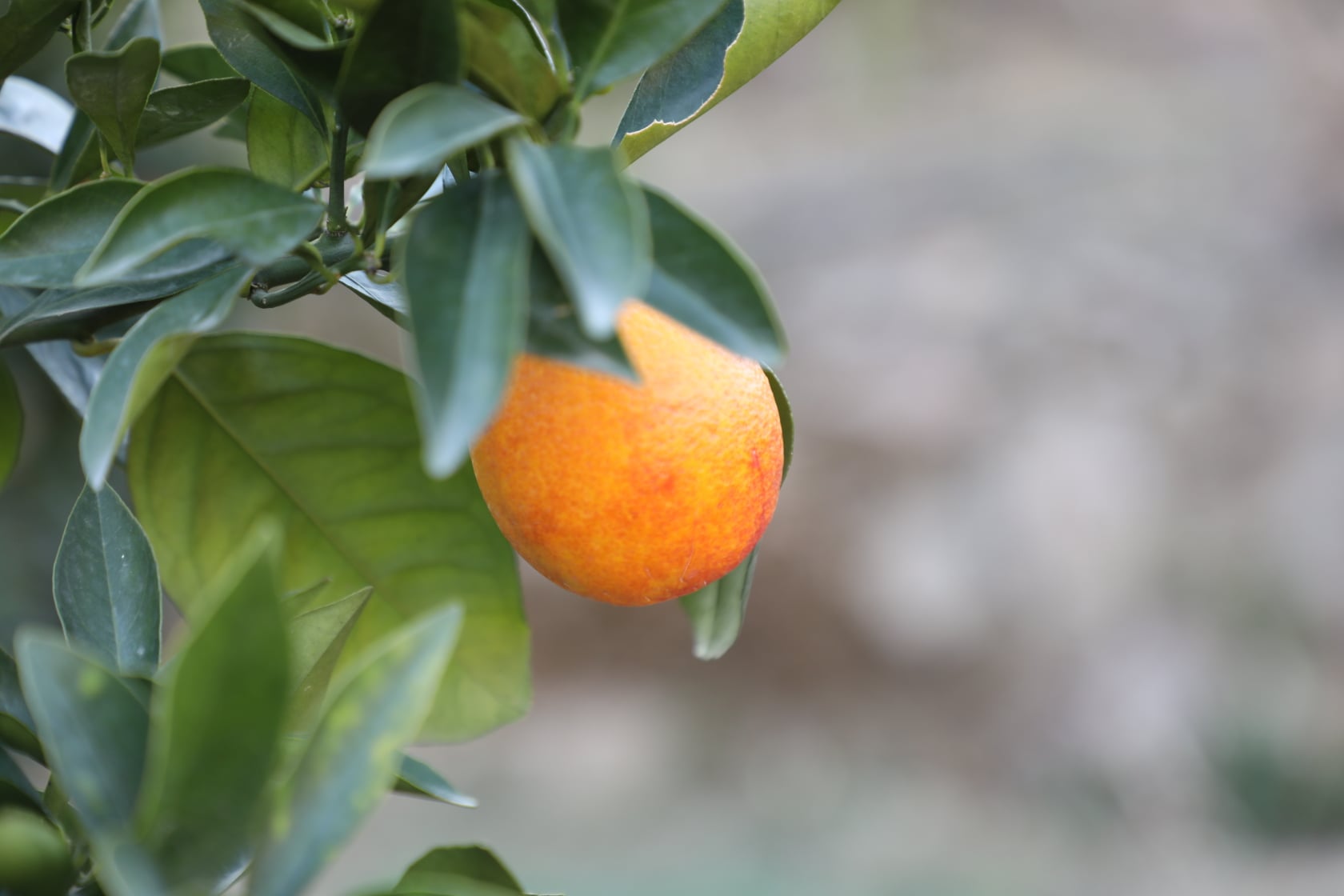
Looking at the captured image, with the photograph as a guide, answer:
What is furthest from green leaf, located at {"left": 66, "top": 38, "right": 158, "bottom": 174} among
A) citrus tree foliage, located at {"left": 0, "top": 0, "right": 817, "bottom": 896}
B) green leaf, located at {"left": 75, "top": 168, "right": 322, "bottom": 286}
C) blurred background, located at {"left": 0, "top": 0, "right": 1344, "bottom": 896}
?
blurred background, located at {"left": 0, "top": 0, "right": 1344, "bottom": 896}

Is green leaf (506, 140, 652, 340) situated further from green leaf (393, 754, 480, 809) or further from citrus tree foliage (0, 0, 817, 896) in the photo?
green leaf (393, 754, 480, 809)

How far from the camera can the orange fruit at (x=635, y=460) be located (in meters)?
0.39

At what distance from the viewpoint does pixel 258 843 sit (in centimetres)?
31

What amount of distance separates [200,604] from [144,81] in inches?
8.5

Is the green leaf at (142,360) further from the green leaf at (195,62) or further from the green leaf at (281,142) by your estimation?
the green leaf at (195,62)

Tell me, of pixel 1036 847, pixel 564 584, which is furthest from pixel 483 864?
pixel 1036 847

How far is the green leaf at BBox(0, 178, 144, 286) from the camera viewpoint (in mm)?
395

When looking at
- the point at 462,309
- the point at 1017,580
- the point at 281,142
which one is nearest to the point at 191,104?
the point at 281,142

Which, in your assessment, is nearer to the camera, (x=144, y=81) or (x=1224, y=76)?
(x=144, y=81)

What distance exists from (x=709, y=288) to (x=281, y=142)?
11.5 inches

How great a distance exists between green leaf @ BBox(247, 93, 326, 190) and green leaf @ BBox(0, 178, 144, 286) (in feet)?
0.33

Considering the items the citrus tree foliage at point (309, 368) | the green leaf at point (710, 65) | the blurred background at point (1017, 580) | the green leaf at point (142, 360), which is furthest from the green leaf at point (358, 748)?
the blurred background at point (1017, 580)

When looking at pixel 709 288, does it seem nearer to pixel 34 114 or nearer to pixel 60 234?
pixel 60 234

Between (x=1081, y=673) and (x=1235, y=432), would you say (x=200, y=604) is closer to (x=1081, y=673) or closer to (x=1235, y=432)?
(x=1081, y=673)
